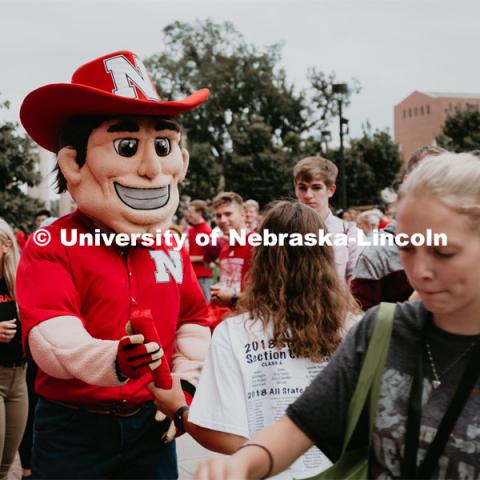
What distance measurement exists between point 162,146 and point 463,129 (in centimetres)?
3271

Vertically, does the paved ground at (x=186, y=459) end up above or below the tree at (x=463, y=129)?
below

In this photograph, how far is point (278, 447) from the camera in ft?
5.69

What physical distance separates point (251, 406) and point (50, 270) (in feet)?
3.48

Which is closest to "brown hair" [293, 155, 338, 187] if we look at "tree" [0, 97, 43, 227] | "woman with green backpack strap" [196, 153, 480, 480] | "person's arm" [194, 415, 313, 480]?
"woman with green backpack strap" [196, 153, 480, 480]

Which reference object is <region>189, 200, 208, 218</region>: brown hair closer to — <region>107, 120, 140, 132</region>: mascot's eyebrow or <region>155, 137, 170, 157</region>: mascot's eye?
<region>155, 137, 170, 157</region>: mascot's eye

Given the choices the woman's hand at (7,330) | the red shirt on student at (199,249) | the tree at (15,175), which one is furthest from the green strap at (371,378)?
the tree at (15,175)

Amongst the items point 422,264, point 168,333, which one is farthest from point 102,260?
point 422,264

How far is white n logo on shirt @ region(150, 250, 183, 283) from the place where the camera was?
10.6 feet

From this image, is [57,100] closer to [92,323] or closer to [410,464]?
[92,323]

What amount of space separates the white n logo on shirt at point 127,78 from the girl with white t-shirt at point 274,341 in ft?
3.20

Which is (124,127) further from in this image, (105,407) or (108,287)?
(105,407)

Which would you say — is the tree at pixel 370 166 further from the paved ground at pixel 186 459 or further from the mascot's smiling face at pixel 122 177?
the mascot's smiling face at pixel 122 177

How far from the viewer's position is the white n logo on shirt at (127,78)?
3.28 meters

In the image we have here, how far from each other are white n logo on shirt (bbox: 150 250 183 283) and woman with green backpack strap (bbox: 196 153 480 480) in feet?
5.07
